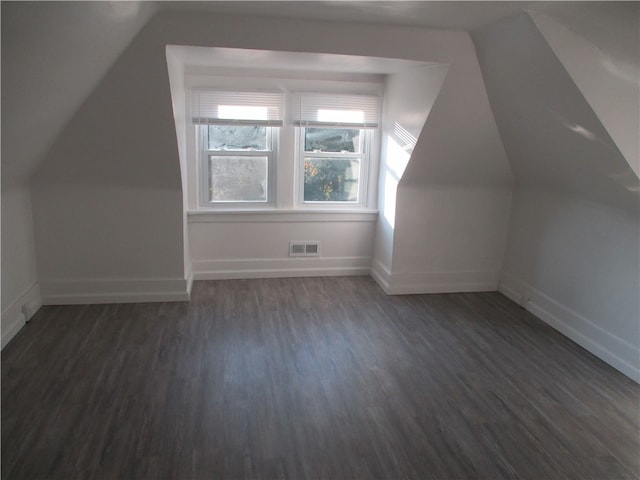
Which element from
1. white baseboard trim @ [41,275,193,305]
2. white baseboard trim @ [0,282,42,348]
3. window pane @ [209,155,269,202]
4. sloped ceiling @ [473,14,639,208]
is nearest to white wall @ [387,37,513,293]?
sloped ceiling @ [473,14,639,208]

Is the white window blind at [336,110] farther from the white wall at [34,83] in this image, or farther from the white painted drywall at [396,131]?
the white wall at [34,83]

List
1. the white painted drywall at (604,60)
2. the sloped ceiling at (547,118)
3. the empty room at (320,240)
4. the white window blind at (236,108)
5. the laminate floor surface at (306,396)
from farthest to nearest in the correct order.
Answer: the white window blind at (236,108)
the sloped ceiling at (547,118)
the white painted drywall at (604,60)
the empty room at (320,240)
the laminate floor surface at (306,396)

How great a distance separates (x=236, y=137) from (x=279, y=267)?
1.32 metres

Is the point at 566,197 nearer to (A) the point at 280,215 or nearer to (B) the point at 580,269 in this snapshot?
(B) the point at 580,269

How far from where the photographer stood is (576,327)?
3766 millimetres

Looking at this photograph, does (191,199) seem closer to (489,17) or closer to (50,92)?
(50,92)

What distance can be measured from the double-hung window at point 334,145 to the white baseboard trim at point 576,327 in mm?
1693

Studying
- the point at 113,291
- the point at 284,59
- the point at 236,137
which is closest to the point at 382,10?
the point at 284,59

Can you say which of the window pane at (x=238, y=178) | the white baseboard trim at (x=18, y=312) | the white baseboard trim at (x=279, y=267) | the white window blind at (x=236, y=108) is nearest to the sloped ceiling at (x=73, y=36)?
the white baseboard trim at (x=18, y=312)

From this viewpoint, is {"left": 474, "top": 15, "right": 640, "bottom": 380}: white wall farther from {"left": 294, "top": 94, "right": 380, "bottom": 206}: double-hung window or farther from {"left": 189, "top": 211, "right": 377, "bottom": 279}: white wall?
{"left": 189, "top": 211, "right": 377, "bottom": 279}: white wall

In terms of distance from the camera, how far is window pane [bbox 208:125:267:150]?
15.1 feet

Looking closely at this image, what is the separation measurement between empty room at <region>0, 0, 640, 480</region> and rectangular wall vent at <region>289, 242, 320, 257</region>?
0.02m

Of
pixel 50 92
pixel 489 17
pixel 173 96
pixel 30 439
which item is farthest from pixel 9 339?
pixel 489 17

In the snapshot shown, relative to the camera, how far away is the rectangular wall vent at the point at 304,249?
16.1 ft
